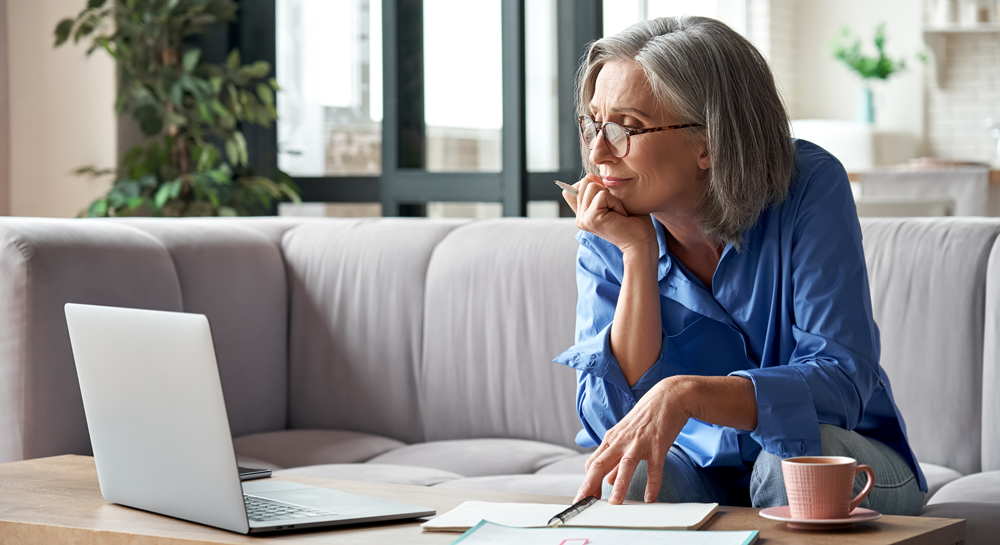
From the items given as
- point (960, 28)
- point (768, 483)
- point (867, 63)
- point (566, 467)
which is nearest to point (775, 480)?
point (768, 483)

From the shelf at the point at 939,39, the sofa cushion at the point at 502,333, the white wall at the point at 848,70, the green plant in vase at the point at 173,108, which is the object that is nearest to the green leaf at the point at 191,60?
the green plant in vase at the point at 173,108

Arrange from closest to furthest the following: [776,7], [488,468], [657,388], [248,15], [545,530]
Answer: [545,530] < [657,388] < [488,468] < [248,15] < [776,7]

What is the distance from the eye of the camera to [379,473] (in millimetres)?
1984

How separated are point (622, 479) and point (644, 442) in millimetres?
61

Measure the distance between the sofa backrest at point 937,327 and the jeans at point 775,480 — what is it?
0.59 m

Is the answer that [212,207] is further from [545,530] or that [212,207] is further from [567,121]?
[545,530]

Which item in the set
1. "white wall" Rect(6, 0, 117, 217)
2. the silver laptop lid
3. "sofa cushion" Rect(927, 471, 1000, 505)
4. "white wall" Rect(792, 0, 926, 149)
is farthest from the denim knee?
"white wall" Rect(792, 0, 926, 149)

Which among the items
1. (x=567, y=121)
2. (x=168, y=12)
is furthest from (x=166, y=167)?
(x=567, y=121)

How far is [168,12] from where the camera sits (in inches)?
138

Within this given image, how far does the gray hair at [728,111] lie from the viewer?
1.35m

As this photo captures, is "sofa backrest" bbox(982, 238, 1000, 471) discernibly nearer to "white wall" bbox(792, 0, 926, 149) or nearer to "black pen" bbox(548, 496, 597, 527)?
"black pen" bbox(548, 496, 597, 527)

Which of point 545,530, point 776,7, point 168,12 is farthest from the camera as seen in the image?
point 776,7

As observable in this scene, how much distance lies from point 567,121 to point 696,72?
237cm

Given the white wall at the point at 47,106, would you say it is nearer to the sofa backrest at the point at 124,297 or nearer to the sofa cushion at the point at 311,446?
the sofa backrest at the point at 124,297
